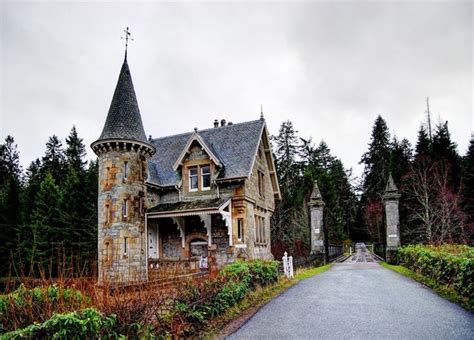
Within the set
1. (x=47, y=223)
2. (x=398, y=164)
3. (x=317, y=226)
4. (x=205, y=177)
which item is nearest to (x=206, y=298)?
(x=205, y=177)

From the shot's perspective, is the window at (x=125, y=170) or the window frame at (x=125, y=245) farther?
the window at (x=125, y=170)

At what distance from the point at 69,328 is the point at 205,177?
54.9ft

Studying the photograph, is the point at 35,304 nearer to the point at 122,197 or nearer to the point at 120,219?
the point at 120,219

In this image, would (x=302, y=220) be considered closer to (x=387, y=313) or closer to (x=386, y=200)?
(x=386, y=200)

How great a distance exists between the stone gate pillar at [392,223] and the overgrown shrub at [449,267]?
185 inches

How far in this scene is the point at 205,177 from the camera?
21.4 metres

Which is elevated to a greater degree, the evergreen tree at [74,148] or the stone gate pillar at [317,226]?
the evergreen tree at [74,148]

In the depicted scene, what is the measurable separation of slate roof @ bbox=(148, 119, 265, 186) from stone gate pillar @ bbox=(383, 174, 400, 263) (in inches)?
359

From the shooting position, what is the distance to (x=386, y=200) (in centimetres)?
2322

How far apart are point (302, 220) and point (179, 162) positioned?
20.4 meters

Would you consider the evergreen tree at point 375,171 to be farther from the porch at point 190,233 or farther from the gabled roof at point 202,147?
the gabled roof at point 202,147

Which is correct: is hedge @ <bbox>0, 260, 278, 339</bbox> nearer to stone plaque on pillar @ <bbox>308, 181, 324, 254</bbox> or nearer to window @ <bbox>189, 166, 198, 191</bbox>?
window @ <bbox>189, 166, 198, 191</bbox>

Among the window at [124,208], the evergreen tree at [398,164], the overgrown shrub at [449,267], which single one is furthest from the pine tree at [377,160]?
the window at [124,208]

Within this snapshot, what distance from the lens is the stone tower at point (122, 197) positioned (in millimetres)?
17859
